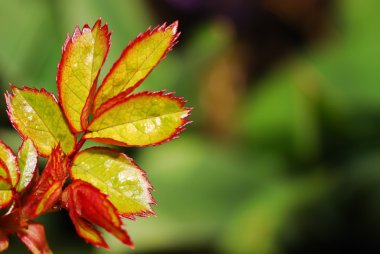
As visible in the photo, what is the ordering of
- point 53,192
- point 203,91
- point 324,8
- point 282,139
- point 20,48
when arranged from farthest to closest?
point 324,8 → point 203,91 → point 282,139 → point 20,48 → point 53,192

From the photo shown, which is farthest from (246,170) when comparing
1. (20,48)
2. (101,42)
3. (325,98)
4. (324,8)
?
(101,42)

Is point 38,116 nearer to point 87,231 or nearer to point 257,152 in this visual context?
point 87,231

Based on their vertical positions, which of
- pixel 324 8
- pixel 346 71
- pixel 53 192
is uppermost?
pixel 324 8

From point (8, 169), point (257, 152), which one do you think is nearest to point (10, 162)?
point (8, 169)

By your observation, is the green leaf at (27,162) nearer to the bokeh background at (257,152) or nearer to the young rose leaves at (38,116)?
the young rose leaves at (38,116)

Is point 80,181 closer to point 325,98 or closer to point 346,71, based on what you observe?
point 325,98

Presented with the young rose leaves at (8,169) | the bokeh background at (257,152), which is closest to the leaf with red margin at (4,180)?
the young rose leaves at (8,169)
